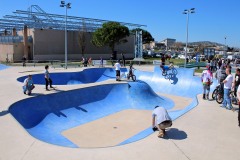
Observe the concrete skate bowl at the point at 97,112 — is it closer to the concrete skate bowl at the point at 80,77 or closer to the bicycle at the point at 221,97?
the bicycle at the point at 221,97

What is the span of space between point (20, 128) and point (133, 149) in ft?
13.0

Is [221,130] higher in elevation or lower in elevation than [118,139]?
higher

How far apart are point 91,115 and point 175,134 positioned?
681cm

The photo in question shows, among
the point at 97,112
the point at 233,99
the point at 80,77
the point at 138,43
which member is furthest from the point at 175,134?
the point at 138,43

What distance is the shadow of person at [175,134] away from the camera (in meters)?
6.89

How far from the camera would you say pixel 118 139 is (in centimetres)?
945

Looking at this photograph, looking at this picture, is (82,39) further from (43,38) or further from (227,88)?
(227,88)

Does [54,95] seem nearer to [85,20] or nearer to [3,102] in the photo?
[3,102]

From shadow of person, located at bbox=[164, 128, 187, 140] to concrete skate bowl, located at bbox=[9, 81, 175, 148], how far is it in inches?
29.2

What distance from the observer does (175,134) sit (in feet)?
23.4

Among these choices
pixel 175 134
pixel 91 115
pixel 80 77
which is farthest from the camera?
pixel 80 77

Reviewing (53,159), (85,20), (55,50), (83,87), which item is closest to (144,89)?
(83,87)

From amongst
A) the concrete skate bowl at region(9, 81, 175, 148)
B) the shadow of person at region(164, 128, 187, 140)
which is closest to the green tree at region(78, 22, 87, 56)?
the concrete skate bowl at region(9, 81, 175, 148)

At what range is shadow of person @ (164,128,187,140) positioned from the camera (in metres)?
6.89
